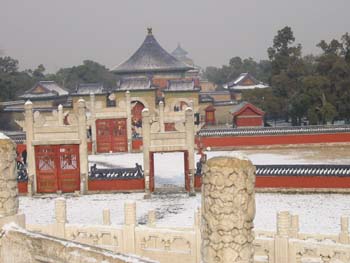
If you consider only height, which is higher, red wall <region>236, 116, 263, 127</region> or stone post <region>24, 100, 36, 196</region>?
red wall <region>236, 116, 263, 127</region>

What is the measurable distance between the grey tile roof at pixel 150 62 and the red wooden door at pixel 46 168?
32063 millimetres

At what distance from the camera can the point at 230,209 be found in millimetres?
4801

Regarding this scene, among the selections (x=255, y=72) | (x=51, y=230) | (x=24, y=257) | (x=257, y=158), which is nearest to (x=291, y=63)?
(x=257, y=158)

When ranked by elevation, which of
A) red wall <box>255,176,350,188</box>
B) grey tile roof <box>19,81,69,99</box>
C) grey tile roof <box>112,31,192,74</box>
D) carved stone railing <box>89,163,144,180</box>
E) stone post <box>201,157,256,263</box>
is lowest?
red wall <box>255,176,350,188</box>

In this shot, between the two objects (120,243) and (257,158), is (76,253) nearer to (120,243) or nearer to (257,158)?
(120,243)

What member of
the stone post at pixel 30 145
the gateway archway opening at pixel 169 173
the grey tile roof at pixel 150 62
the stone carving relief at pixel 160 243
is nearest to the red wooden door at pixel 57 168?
the stone post at pixel 30 145

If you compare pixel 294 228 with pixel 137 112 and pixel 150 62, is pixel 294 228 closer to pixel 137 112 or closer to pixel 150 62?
pixel 137 112

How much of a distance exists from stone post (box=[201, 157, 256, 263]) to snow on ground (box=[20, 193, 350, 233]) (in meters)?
8.52

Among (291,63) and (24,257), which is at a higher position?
(291,63)

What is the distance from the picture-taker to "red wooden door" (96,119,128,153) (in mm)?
29344

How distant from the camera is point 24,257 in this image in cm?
A: 610

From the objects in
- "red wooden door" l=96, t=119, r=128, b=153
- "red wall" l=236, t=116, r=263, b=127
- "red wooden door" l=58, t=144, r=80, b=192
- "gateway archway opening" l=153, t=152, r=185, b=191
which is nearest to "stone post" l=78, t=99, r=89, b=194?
"red wooden door" l=58, t=144, r=80, b=192

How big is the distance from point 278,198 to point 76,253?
12307 millimetres

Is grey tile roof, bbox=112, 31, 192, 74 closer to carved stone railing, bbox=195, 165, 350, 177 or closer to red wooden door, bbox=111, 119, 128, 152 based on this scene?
red wooden door, bbox=111, 119, 128, 152
